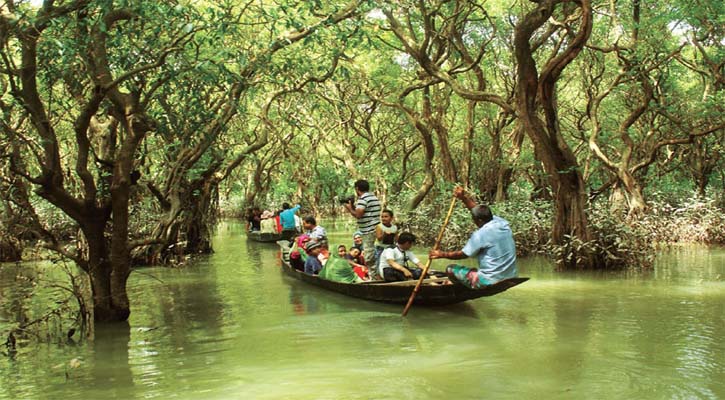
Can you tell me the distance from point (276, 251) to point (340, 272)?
10319mm

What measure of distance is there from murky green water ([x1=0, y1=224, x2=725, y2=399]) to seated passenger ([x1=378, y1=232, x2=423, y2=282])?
1.62ft

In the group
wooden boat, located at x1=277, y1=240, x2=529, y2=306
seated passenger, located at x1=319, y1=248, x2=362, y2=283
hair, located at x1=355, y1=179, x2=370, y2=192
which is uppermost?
hair, located at x1=355, y1=179, x2=370, y2=192

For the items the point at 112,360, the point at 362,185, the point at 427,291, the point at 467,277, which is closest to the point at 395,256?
the point at 427,291

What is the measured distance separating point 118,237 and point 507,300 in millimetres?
5942

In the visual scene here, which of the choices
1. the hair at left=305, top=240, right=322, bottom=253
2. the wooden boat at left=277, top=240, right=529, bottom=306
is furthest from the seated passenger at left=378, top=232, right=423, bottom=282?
the hair at left=305, top=240, right=322, bottom=253

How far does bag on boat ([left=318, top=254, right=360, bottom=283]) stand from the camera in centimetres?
1223

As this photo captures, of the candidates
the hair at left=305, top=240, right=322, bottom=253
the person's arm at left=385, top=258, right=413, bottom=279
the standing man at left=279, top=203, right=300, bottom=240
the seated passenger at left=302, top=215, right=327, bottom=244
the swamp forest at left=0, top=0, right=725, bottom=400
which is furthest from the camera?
the standing man at left=279, top=203, right=300, bottom=240

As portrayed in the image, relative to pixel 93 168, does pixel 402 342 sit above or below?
below

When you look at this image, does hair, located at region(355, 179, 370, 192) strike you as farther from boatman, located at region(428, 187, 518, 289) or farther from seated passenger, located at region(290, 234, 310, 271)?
seated passenger, located at region(290, 234, 310, 271)

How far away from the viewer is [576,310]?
10.1 metres

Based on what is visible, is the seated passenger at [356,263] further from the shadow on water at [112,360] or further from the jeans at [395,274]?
the shadow on water at [112,360]

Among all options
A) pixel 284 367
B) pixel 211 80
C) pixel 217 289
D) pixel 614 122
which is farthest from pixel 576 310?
pixel 614 122

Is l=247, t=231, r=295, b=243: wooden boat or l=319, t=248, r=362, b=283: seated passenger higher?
l=247, t=231, r=295, b=243: wooden boat

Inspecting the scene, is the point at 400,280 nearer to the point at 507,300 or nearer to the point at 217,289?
the point at 507,300
